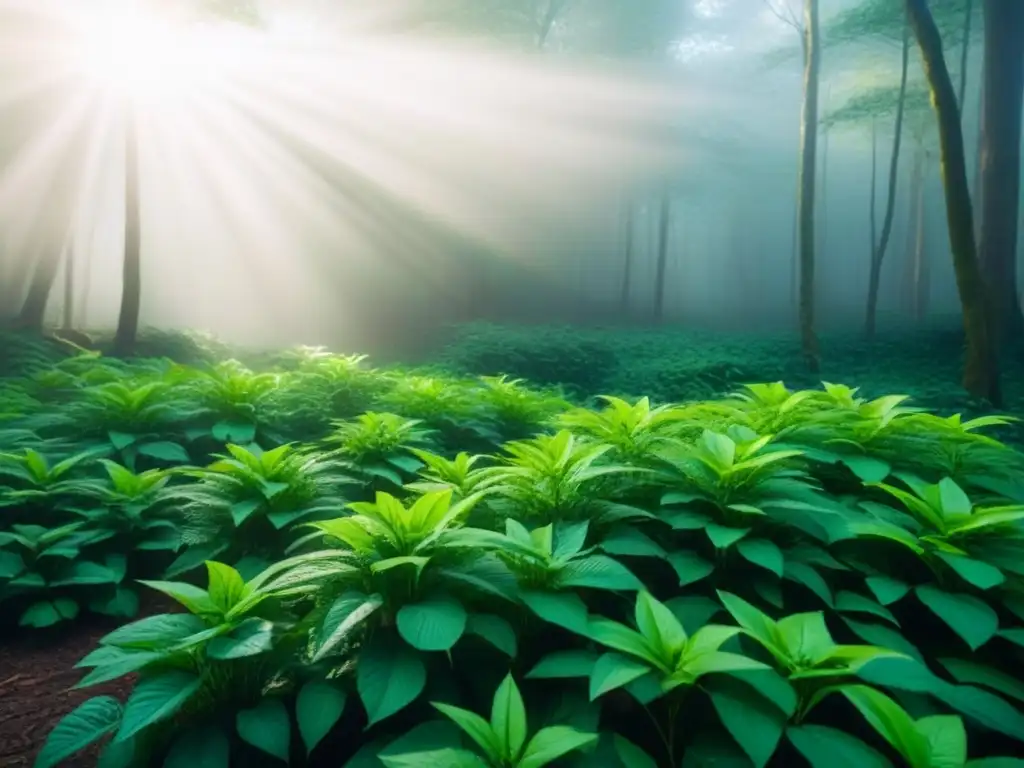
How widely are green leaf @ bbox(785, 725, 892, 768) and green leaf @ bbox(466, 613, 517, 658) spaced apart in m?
0.76

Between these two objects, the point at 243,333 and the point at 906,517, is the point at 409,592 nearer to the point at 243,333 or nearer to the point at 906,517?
the point at 906,517

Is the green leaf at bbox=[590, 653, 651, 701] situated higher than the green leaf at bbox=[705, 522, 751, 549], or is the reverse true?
the green leaf at bbox=[705, 522, 751, 549]

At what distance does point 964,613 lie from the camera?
1760 mm

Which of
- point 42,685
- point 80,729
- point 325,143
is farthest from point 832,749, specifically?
point 325,143

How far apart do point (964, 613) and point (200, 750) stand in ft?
7.53

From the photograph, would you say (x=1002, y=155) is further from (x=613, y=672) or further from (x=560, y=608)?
(x=613, y=672)

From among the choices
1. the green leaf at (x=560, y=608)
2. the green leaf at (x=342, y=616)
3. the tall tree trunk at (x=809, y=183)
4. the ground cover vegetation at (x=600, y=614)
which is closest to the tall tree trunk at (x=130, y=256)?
the ground cover vegetation at (x=600, y=614)

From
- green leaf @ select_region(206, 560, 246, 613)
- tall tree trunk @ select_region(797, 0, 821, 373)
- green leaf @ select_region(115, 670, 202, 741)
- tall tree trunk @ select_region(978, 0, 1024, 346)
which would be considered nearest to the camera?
green leaf @ select_region(115, 670, 202, 741)

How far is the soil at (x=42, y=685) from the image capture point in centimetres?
233

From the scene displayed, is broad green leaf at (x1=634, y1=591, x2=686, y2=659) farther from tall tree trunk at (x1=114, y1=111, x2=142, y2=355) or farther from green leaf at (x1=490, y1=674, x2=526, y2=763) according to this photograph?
tall tree trunk at (x1=114, y1=111, x2=142, y2=355)

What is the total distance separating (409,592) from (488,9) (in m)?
24.4

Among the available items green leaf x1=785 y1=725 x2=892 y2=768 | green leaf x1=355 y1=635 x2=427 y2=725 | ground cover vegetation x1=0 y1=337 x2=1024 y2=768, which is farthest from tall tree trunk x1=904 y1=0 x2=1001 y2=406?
green leaf x1=355 y1=635 x2=427 y2=725

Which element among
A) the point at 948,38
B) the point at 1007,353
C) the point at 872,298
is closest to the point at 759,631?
the point at 1007,353

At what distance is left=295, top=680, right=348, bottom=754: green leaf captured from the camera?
157 cm
